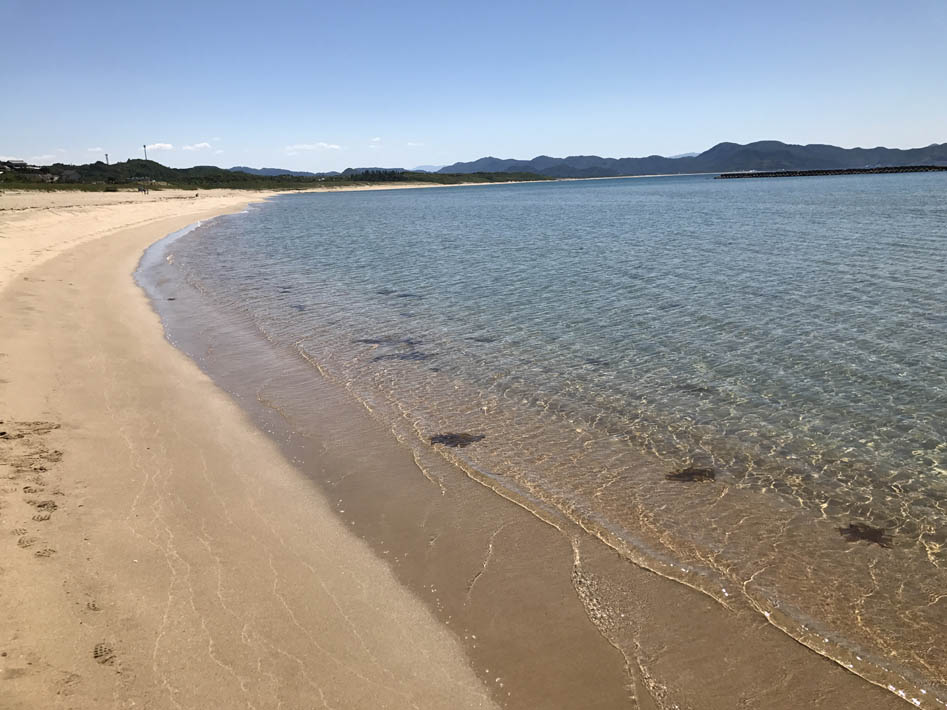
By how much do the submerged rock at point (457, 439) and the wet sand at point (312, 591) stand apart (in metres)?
0.64

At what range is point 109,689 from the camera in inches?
153

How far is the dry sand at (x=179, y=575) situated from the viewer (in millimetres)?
4039

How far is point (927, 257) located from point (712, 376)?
17.8 meters

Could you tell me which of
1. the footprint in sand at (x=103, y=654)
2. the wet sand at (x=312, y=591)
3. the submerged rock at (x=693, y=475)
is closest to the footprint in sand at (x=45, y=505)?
the wet sand at (x=312, y=591)

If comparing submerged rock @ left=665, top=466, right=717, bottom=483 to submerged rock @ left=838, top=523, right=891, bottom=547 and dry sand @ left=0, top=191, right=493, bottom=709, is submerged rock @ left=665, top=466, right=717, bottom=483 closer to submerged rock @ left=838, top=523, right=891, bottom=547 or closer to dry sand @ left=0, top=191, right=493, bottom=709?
submerged rock @ left=838, top=523, right=891, bottom=547

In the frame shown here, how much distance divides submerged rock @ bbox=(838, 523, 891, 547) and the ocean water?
2cm

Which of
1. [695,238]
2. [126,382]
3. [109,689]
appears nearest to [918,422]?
[109,689]

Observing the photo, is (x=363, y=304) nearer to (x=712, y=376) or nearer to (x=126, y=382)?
(x=126, y=382)

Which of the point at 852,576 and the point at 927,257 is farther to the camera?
the point at 927,257

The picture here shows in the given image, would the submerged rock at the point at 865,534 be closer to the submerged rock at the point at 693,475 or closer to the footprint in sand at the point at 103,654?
the submerged rock at the point at 693,475

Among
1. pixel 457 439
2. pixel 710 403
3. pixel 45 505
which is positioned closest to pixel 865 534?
pixel 710 403

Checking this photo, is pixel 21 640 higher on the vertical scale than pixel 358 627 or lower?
higher

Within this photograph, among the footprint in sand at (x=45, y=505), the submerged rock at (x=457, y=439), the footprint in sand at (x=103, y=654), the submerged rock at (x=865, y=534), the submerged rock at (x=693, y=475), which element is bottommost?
the submerged rock at (x=865, y=534)

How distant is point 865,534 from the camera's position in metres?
6.14
